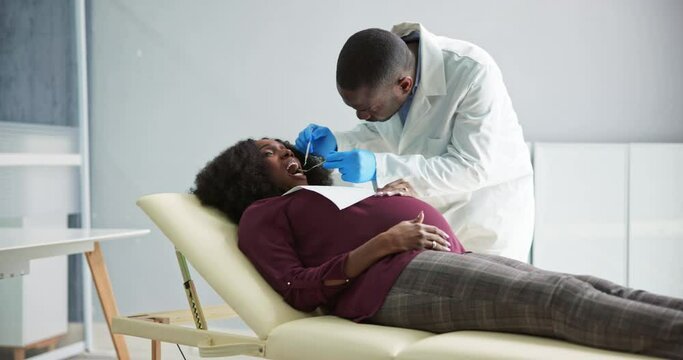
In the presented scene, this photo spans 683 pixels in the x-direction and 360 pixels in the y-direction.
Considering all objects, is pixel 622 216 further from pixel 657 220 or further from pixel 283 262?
pixel 283 262

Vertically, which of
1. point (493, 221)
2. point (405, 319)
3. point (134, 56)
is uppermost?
point (134, 56)

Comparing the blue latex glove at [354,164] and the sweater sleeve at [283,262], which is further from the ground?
the blue latex glove at [354,164]

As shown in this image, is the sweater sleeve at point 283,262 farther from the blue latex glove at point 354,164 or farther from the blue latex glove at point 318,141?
the blue latex glove at point 318,141

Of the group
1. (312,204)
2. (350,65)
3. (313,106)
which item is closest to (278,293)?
(312,204)

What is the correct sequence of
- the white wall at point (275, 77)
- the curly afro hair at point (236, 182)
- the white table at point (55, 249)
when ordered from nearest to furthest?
the curly afro hair at point (236, 182)
the white table at point (55, 249)
the white wall at point (275, 77)

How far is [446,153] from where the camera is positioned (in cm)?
214

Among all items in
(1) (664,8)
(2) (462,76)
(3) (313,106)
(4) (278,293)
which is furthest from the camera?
(3) (313,106)

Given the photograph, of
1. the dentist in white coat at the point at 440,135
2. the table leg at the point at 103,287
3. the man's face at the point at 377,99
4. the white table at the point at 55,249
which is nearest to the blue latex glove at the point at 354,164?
the dentist in white coat at the point at 440,135

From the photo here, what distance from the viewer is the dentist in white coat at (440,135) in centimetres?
198

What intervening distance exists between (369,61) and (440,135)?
0.34 m

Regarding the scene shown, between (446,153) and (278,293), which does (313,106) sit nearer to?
(446,153)

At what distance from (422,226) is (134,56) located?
8.13 feet

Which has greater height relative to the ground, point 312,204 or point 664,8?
point 664,8

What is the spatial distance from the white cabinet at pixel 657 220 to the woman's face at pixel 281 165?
1605mm
